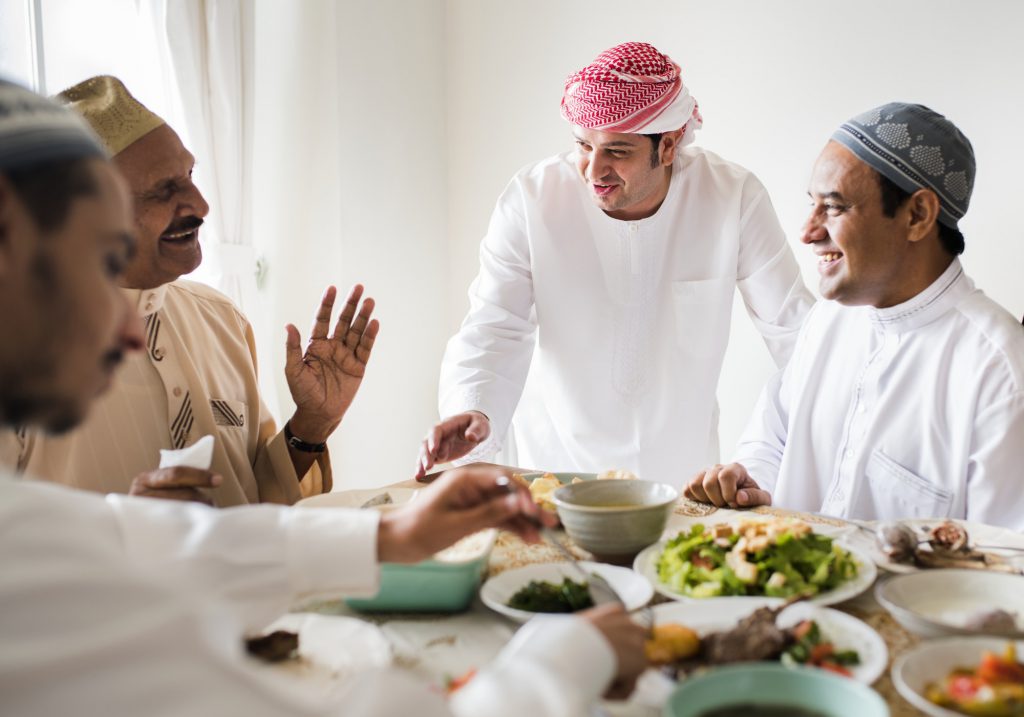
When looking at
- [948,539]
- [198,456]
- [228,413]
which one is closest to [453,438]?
[228,413]

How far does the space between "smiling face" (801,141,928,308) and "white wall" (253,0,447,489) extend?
8.71 ft

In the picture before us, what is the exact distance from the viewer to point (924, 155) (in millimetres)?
2225

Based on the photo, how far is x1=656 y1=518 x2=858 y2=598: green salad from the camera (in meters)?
1.44

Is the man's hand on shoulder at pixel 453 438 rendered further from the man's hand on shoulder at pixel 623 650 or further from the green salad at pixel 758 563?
the man's hand on shoulder at pixel 623 650

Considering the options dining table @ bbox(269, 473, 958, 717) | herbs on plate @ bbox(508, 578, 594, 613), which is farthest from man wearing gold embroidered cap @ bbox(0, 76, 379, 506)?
herbs on plate @ bbox(508, 578, 594, 613)

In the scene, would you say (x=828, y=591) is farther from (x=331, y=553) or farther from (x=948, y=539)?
(x=331, y=553)

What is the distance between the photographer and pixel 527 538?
135 cm

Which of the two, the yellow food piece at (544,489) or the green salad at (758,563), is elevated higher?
the green salad at (758,563)

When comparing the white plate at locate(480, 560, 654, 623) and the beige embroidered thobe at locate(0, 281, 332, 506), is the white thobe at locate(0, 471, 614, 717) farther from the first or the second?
the beige embroidered thobe at locate(0, 281, 332, 506)

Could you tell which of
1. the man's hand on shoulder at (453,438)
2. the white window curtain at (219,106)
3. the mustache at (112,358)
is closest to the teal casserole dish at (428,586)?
the mustache at (112,358)

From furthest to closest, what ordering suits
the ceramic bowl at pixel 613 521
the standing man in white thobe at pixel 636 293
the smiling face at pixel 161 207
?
the standing man in white thobe at pixel 636 293
the smiling face at pixel 161 207
the ceramic bowl at pixel 613 521

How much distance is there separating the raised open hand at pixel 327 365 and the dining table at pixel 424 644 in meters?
0.93

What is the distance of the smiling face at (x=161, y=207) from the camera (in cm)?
220

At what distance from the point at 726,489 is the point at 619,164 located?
4.77 ft
